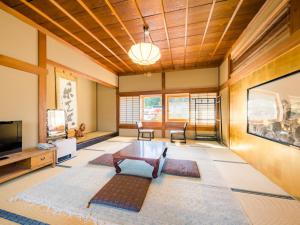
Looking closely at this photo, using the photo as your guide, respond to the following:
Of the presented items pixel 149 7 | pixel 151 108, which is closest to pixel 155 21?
pixel 149 7

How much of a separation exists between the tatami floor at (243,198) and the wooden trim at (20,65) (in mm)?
2028

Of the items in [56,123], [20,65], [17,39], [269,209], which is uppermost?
[17,39]

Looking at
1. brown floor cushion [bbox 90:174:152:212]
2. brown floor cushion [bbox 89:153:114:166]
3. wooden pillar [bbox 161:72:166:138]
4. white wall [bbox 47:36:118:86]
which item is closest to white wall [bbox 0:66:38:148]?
white wall [bbox 47:36:118:86]

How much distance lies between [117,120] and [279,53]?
596 centimetres

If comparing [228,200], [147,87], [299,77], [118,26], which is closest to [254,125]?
[299,77]

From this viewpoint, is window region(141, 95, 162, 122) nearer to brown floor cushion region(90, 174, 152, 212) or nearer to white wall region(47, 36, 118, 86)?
white wall region(47, 36, 118, 86)

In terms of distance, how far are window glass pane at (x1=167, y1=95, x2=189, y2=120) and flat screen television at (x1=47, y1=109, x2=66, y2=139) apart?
4.09 metres

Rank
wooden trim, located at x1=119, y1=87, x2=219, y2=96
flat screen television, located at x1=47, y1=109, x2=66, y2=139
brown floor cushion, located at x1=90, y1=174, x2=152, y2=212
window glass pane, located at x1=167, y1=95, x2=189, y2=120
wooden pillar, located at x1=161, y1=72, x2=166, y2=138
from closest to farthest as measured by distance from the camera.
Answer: brown floor cushion, located at x1=90, y1=174, x2=152, y2=212, flat screen television, located at x1=47, y1=109, x2=66, y2=139, wooden trim, located at x1=119, y1=87, x2=219, y2=96, window glass pane, located at x1=167, y1=95, x2=189, y2=120, wooden pillar, located at x1=161, y1=72, x2=166, y2=138

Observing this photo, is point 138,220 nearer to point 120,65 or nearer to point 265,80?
point 265,80

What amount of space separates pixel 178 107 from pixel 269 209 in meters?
4.72

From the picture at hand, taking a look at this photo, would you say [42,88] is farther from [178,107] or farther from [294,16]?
[178,107]

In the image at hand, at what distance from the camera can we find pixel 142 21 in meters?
2.87

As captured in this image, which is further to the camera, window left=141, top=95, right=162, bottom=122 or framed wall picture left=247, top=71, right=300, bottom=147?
window left=141, top=95, right=162, bottom=122

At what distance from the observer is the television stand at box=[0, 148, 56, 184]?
7.34ft
